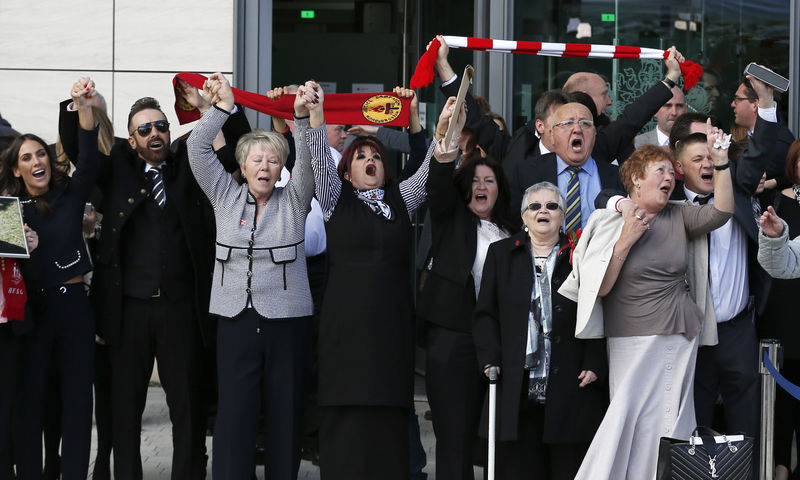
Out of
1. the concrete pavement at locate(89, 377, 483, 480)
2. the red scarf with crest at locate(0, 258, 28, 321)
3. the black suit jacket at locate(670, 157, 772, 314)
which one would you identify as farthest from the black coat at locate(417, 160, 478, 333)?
the red scarf with crest at locate(0, 258, 28, 321)

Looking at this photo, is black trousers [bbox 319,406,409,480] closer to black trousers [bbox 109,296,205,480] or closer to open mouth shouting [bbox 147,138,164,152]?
black trousers [bbox 109,296,205,480]

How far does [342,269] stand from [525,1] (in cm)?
400

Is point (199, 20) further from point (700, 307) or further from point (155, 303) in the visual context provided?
point (700, 307)

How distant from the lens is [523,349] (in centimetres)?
609

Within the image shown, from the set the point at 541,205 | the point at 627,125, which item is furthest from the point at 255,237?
the point at 627,125

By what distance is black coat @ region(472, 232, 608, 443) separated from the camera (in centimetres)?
603

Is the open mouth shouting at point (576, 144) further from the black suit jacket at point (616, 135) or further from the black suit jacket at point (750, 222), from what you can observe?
the black suit jacket at point (750, 222)

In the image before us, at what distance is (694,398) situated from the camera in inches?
252

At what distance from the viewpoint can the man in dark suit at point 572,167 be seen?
6.75m

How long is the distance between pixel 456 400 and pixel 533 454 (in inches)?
19.8

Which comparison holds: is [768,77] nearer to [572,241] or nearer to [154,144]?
[572,241]

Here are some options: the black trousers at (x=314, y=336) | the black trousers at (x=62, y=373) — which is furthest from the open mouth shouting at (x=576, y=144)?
the black trousers at (x=62, y=373)

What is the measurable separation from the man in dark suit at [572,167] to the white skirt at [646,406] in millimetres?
1012

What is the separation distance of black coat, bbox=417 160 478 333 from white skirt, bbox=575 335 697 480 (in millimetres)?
921
